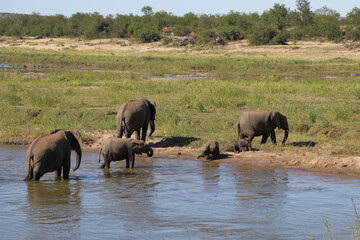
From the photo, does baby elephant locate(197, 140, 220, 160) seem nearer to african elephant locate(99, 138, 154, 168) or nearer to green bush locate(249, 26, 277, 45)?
african elephant locate(99, 138, 154, 168)

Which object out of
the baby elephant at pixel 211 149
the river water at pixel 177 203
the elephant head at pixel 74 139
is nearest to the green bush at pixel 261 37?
the baby elephant at pixel 211 149

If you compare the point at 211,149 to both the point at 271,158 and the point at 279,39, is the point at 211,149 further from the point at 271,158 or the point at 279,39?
the point at 279,39

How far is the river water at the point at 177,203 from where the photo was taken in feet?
22.3

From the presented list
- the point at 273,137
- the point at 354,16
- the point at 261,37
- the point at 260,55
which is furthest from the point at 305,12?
the point at 273,137

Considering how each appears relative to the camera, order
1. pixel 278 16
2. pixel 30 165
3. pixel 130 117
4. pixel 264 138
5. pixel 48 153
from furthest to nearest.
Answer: pixel 278 16, pixel 264 138, pixel 130 117, pixel 30 165, pixel 48 153

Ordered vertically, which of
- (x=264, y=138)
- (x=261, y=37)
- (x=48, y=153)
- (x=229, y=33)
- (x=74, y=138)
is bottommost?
(x=264, y=138)

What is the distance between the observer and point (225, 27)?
54.8m

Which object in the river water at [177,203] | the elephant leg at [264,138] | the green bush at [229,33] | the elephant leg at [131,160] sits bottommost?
the river water at [177,203]

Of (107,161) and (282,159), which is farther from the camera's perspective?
(282,159)

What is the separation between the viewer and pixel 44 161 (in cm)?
869

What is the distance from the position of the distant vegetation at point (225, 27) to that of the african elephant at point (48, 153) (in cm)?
4113

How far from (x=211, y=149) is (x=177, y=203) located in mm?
3206

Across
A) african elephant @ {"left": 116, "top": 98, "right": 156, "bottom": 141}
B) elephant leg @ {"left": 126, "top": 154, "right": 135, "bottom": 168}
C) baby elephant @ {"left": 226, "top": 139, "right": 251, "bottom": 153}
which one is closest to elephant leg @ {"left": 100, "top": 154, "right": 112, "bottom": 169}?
elephant leg @ {"left": 126, "top": 154, "right": 135, "bottom": 168}

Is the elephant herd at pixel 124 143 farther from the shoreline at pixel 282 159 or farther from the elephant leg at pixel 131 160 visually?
the shoreline at pixel 282 159
